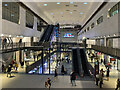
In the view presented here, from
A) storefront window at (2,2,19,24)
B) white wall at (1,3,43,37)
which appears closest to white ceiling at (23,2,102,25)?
white wall at (1,3,43,37)

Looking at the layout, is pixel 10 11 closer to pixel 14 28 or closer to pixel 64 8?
pixel 14 28

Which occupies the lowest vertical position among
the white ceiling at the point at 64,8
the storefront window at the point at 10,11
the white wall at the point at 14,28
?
the white wall at the point at 14,28

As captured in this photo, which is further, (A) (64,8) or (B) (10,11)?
(A) (64,8)

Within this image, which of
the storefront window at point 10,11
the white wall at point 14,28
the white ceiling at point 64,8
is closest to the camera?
the white wall at point 14,28

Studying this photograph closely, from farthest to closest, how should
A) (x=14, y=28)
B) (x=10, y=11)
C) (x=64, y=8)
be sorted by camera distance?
(x=64, y=8) < (x=14, y=28) < (x=10, y=11)

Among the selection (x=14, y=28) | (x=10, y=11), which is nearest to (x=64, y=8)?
(x=10, y=11)

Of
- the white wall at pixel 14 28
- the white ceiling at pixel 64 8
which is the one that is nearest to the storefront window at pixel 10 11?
the white wall at pixel 14 28

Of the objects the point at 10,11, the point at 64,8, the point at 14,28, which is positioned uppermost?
the point at 64,8

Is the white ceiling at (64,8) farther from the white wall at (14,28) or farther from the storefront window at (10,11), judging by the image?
the storefront window at (10,11)

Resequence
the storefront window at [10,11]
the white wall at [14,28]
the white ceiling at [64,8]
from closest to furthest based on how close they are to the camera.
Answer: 1. the white wall at [14,28]
2. the storefront window at [10,11]
3. the white ceiling at [64,8]

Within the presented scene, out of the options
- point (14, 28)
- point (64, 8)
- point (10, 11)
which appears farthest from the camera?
point (64, 8)

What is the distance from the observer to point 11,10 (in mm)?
15797

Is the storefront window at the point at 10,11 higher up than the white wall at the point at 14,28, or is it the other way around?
the storefront window at the point at 10,11

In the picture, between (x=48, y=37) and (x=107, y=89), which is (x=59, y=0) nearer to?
(x=48, y=37)
